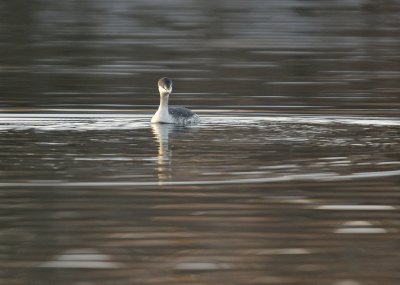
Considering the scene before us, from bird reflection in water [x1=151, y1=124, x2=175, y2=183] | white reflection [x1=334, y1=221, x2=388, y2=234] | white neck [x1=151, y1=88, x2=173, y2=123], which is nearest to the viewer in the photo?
white reflection [x1=334, y1=221, x2=388, y2=234]

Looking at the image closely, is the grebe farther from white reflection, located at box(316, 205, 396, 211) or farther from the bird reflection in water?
white reflection, located at box(316, 205, 396, 211)

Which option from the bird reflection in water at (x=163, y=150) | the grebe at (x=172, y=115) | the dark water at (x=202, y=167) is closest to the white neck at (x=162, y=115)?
the grebe at (x=172, y=115)

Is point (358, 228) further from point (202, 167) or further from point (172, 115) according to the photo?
point (172, 115)

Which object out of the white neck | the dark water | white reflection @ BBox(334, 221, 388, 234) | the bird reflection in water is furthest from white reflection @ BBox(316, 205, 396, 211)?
the white neck

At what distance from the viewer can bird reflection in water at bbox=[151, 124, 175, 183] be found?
14023 mm

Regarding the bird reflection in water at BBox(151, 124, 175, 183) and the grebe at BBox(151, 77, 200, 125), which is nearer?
the bird reflection in water at BBox(151, 124, 175, 183)

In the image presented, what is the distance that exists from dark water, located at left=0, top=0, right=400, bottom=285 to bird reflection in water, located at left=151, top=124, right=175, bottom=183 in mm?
24

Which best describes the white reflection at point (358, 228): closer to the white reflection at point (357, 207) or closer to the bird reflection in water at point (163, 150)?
the white reflection at point (357, 207)

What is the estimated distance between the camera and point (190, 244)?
1059 cm

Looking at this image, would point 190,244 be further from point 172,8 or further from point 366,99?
point 172,8

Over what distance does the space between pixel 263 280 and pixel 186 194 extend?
3.55 metres

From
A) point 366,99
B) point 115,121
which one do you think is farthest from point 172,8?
point 115,121

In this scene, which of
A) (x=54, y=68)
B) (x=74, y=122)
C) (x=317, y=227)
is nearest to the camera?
(x=317, y=227)

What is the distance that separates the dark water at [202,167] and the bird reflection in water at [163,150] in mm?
24
